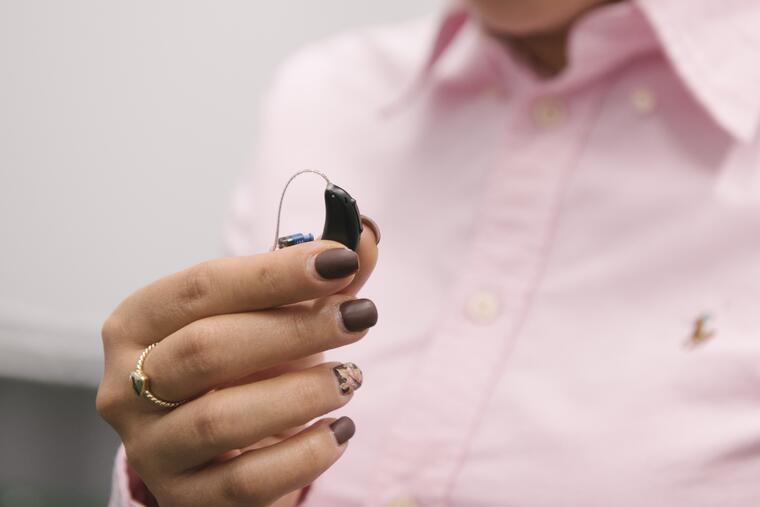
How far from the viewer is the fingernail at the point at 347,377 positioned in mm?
301

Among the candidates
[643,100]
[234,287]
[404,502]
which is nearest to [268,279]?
[234,287]

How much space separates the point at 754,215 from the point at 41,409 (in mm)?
823

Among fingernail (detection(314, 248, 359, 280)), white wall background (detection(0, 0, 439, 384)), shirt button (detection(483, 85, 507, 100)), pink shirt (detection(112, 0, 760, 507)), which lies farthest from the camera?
white wall background (detection(0, 0, 439, 384))

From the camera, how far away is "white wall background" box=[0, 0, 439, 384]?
0.82m

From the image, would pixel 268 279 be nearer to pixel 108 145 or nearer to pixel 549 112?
pixel 549 112

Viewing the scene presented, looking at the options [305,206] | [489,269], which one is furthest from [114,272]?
[489,269]

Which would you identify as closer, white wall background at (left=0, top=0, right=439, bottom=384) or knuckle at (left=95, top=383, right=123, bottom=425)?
knuckle at (left=95, top=383, right=123, bottom=425)

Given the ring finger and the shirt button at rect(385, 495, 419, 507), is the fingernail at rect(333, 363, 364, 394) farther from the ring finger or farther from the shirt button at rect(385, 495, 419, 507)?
the shirt button at rect(385, 495, 419, 507)

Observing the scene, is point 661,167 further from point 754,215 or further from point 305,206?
point 305,206

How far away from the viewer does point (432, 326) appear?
487 mm

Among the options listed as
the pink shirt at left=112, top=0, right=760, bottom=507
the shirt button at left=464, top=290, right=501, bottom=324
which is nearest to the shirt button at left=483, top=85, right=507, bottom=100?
the pink shirt at left=112, top=0, right=760, bottom=507

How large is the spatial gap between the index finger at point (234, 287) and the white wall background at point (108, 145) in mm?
496

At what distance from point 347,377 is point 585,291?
22cm

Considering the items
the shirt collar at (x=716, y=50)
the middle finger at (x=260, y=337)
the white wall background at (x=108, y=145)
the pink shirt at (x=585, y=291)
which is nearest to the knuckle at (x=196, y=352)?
the middle finger at (x=260, y=337)
